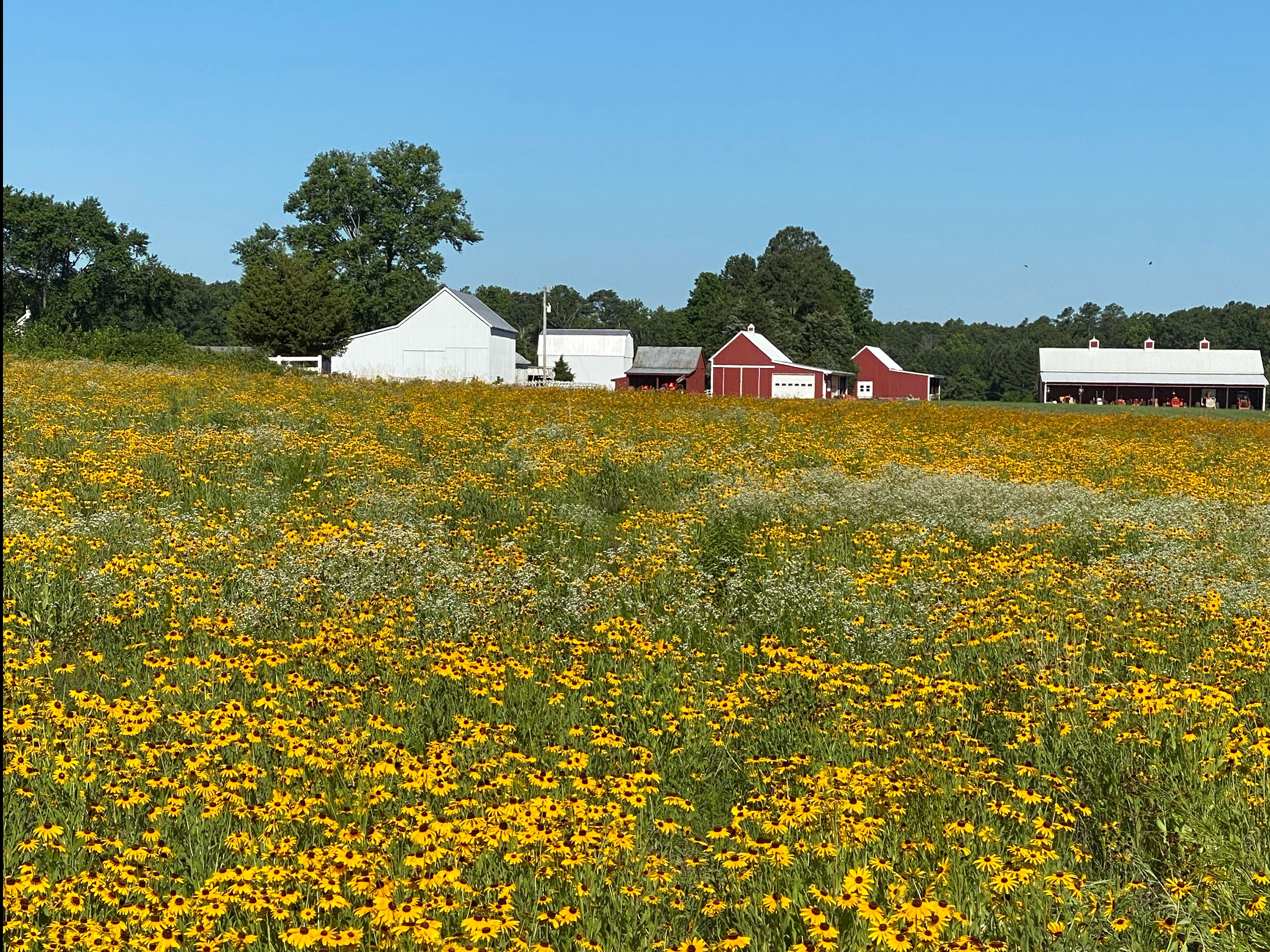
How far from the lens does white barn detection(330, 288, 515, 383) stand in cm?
6247

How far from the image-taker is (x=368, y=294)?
262ft

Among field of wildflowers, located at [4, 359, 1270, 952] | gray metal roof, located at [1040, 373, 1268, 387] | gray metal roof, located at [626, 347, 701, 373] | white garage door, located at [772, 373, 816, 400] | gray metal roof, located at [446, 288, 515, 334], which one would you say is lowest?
field of wildflowers, located at [4, 359, 1270, 952]

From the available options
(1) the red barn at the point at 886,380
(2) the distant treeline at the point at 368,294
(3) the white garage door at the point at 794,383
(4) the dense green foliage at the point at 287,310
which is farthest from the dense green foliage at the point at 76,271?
(1) the red barn at the point at 886,380

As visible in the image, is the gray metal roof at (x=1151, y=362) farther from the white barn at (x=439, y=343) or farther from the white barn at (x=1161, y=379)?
the white barn at (x=439, y=343)

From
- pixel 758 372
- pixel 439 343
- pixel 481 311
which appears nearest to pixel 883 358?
pixel 758 372

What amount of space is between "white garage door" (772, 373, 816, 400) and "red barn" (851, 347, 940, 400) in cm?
1517

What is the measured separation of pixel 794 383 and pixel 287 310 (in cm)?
3294

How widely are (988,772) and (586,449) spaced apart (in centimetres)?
1099

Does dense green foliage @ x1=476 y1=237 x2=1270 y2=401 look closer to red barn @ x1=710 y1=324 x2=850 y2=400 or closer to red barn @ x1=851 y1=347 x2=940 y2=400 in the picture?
red barn @ x1=851 y1=347 x2=940 y2=400

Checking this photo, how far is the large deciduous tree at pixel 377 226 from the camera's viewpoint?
79062mm

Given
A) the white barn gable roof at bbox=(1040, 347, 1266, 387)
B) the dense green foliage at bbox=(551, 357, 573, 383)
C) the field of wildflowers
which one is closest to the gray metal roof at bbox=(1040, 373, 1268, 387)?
the white barn gable roof at bbox=(1040, 347, 1266, 387)

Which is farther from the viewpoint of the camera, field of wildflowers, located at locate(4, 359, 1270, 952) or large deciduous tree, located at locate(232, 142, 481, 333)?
large deciduous tree, located at locate(232, 142, 481, 333)

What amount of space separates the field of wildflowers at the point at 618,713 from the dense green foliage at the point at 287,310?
47518 millimetres

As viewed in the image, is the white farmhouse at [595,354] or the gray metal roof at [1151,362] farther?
the gray metal roof at [1151,362]
